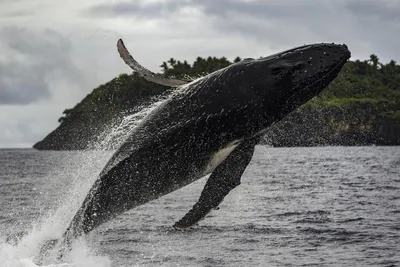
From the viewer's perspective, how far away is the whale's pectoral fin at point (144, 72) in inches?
483

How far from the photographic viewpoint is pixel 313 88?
37.1ft

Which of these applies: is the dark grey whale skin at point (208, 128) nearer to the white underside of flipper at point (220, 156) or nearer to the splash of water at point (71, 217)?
the white underside of flipper at point (220, 156)

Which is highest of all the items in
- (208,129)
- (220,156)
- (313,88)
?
(313,88)

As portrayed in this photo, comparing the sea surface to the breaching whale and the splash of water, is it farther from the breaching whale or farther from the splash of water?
the breaching whale

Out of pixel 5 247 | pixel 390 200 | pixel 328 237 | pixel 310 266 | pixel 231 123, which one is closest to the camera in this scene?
pixel 231 123

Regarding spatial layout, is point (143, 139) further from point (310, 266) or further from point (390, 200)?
point (390, 200)

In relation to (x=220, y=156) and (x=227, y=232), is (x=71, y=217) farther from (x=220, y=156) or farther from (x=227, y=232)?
(x=227, y=232)

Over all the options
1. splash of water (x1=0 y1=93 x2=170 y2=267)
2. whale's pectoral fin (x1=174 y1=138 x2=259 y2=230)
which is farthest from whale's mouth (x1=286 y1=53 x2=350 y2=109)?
splash of water (x1=0 y1=93 x2=170 y2=267)

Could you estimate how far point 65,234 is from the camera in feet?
40.6

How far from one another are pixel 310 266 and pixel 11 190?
1774 inches

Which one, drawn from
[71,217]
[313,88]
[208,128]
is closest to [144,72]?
[208,128]

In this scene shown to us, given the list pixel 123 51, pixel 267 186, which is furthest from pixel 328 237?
pixel 267 186

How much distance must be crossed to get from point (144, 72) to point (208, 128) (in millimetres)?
1843

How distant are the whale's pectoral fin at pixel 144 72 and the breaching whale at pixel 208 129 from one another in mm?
27
